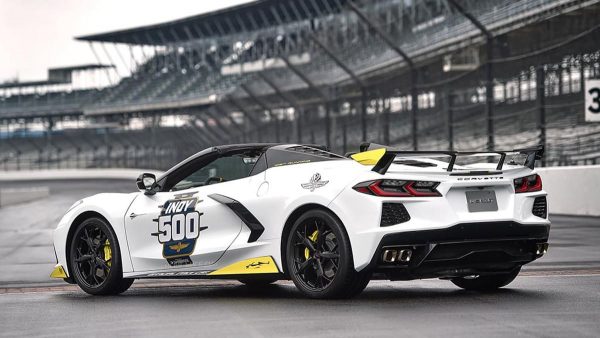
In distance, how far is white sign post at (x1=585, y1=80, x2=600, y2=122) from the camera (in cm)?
1720

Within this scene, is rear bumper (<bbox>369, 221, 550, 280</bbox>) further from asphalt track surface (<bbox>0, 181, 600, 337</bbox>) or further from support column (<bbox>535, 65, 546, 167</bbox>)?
support column (<bbox>535, 65, 546, 167</bbox>)

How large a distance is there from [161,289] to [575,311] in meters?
3.61

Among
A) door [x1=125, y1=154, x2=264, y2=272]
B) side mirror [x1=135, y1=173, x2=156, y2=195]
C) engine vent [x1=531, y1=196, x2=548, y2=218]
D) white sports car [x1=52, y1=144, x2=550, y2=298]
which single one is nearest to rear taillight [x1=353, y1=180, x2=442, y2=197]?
white sports car [x1=52, y1=144, x2=550, y2=298]

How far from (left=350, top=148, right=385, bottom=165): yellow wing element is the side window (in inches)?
40.2

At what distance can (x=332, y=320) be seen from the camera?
20.3 ft

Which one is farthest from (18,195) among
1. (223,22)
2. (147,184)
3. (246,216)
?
(223,22)

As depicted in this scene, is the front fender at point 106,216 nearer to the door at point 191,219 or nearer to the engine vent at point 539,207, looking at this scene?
the door at point 191,219

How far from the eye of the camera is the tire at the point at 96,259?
8250 mm

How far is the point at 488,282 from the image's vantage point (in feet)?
25.8

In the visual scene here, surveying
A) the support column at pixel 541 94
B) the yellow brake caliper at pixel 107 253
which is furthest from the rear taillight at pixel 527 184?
the support column at pixel 541 94

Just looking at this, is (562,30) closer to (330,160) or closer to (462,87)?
(462,87)

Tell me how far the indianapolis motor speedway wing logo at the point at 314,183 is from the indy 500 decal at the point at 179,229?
100cm

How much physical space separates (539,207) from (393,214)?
Result: 3.87ft

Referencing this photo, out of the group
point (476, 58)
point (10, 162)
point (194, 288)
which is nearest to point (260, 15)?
point (10, 162)
